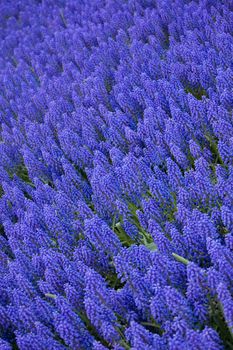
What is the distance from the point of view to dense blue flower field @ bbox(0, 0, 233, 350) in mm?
2977

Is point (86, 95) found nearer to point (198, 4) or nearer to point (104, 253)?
point (198, 4)

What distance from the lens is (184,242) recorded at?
322 centimetres

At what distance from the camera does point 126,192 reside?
412 cm

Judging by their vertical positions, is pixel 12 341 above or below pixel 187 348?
above

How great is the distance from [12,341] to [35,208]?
1.24 meters

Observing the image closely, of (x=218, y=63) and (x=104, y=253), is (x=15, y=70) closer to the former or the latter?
(x=218, y=63)

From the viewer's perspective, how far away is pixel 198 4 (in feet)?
22.7

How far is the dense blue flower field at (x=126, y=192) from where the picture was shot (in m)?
2.98

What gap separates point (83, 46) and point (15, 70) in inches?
55.3

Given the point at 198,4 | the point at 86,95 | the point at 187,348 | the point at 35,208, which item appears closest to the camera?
the point at 187,348

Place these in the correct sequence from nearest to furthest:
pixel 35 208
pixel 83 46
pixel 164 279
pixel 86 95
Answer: pixel 164 279 → pixel 35 208 → pixel 86 95 → pixel 83 46

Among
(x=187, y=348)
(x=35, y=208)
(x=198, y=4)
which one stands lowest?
(x=187, y=348)

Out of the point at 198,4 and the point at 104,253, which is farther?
the point at 198,4

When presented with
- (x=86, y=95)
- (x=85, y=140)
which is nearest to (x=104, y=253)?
(x=85, y=140)
